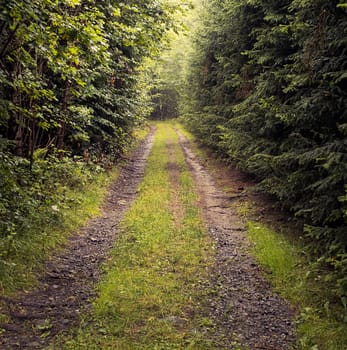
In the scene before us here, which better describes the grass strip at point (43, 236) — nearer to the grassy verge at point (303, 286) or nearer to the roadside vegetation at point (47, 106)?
the roadside vegetation at point (47, 106)

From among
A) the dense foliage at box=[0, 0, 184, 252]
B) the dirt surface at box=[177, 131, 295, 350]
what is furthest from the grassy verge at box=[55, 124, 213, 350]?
the dense foliage at box=[0, 0, 184, 252]

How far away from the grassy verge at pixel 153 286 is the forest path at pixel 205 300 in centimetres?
9

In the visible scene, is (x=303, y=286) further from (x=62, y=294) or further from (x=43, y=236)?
(x=43, y=236)

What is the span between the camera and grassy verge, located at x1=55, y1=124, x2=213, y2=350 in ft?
15.6

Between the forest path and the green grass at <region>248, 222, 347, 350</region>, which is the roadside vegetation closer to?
the forest path

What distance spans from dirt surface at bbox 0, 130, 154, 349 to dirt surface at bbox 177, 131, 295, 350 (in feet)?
7.22

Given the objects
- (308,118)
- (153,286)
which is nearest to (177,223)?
(153,286)

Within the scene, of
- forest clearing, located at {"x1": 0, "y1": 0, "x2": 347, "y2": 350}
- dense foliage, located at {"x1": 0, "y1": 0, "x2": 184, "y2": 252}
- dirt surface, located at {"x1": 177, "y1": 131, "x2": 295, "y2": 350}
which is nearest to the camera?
dirt surface, located at {"x1": 177, "y1": 131, "x2": 295, "y2": 350}

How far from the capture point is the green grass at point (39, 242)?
6008 millimetres

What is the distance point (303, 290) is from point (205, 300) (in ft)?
5.66

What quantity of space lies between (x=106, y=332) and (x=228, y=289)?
2.40m

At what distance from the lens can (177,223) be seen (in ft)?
31.7

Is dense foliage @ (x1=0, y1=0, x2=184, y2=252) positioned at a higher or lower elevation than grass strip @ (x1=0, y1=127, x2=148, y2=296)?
higher

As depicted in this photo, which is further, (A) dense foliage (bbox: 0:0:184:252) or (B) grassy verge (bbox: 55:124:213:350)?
(A) dense foliage (bbox: 0:0:184:252)
